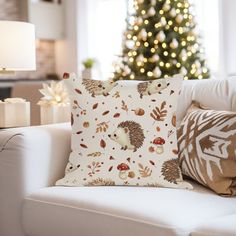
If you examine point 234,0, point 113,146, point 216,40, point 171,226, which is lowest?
point 171,226

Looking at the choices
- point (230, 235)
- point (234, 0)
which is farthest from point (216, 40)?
point (230, 235)

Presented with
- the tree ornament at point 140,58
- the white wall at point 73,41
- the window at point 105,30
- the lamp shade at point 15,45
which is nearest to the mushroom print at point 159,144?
the lamp shade at point 15,45

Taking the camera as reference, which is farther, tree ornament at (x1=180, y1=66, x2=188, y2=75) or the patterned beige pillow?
tree ornament at (x1=180, y1=66, x2=188, y2=75)

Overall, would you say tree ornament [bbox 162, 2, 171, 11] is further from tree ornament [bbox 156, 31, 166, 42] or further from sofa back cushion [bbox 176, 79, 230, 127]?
sofa back cushion [bbox 176, 79, 230, 127]

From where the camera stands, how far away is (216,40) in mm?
5941

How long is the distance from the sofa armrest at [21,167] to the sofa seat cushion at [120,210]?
0.07 metres

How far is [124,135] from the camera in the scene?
2.21 meters

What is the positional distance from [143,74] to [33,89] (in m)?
1.01

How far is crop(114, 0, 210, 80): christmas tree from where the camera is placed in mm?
4418

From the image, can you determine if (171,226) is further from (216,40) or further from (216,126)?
(216,40)

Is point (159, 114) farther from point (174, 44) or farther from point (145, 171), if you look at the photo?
point (174, 44)

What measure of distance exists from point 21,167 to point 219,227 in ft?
3.21

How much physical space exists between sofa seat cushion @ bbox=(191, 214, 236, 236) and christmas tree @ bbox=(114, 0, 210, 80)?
110 inches

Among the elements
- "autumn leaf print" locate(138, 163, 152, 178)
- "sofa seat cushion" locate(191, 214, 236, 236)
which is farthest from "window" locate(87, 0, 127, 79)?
"sofa seat cushion" locate(191, 214, 236, 236)
